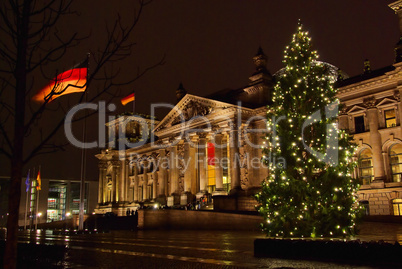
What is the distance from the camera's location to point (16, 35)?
8156 millimetres

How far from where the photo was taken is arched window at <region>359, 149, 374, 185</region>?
41.4 meters

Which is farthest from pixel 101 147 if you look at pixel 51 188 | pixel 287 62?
pixel 287 62

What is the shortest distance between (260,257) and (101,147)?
72.5m

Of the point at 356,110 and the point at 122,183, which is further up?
the point at 356,110

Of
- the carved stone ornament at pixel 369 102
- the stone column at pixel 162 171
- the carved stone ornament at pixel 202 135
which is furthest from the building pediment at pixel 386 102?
the stone column at pixel 162 171

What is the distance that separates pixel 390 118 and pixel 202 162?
978 inches

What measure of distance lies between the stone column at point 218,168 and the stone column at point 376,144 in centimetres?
1842

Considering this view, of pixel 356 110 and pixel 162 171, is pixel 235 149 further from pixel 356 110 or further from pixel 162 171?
pixel 162 171

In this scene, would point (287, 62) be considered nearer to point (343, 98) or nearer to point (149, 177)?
point (343, 98)

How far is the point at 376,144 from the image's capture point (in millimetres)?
40000

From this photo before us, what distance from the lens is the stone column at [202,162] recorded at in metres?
54.6

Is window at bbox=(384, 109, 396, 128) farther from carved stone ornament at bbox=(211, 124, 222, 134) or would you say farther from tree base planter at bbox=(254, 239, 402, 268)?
tree base planter at bbox=(254, 239, 402, 268)

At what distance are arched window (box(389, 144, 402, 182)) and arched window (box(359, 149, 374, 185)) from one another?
2022 millimetres

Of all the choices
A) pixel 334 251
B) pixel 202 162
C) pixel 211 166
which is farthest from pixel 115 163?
pixel 334 251
